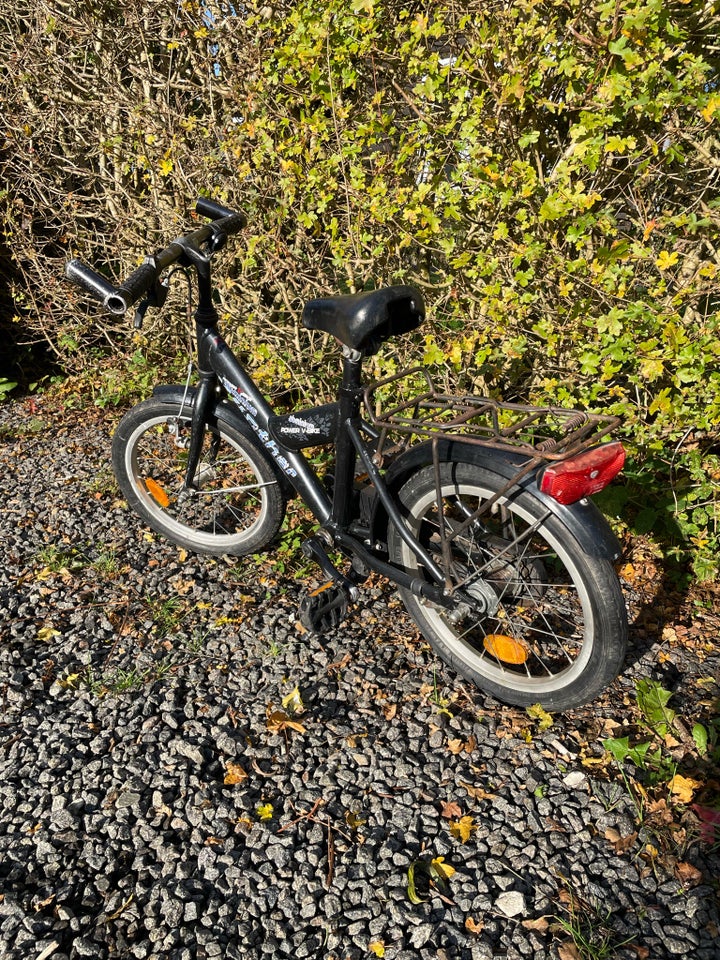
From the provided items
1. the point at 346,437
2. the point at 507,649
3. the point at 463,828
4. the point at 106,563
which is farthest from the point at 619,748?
the point at 106,563

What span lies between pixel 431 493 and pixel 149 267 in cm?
124

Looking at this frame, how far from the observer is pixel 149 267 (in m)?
2.21

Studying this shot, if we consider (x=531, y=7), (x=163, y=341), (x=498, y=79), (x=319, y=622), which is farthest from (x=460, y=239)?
(x=163, y=341)

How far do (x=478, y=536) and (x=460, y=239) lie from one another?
1.53 m

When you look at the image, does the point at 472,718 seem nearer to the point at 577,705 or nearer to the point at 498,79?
the point at 577,705

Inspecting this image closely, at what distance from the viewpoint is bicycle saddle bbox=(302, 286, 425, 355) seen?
206 cm

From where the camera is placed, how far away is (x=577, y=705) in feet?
7.16

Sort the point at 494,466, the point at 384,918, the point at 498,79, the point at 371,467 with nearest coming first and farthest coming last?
the point at 384,918
the point at 494,466
the point at 371,467
the point at 498,79

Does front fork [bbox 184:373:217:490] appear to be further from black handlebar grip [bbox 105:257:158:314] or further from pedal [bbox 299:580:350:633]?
pedal [bbox 299:580:350:633]

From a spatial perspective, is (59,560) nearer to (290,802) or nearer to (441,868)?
(290,802)

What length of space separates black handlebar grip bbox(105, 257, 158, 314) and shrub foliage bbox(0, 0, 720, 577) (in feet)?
3.71

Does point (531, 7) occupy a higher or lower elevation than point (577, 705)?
higher

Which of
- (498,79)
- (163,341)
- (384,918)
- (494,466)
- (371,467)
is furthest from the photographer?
(163,341)

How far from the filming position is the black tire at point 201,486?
3.00 meters
